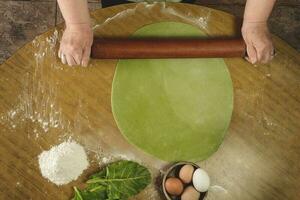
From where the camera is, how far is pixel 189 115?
1052mm

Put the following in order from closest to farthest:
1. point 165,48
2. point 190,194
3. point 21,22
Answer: point 190,194, point 165,48, point 21,22

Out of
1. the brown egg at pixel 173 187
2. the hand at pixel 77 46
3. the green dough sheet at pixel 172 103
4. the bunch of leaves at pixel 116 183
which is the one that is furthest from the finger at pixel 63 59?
the brown egg at pixel 173 187

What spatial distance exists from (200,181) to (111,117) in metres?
0.28

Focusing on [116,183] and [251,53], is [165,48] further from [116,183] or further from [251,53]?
[116,183]

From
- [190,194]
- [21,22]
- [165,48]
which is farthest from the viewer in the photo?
[21,22]

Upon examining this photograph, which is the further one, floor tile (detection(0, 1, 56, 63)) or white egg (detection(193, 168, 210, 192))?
floor tile (detection(0, 1, 56, 63))

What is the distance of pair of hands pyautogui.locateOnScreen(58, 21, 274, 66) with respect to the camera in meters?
1.02

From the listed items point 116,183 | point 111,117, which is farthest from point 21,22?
point 116,183

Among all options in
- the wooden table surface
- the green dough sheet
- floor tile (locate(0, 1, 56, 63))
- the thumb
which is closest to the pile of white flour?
the wooden table surface

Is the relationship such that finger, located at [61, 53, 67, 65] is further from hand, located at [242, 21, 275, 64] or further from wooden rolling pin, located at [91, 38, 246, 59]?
hand, located at [242, 21, 275, 64]

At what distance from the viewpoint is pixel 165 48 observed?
3.39 feet

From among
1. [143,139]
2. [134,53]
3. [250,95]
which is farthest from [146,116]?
[250,95]

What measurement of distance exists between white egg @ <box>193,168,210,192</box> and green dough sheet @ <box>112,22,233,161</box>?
7 cm

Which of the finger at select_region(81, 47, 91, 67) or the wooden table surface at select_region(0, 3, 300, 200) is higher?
the finger at select_region(81, 47, 91, 67)
